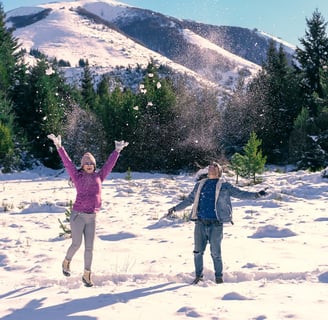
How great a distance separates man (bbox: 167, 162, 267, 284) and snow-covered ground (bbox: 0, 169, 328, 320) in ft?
1.20

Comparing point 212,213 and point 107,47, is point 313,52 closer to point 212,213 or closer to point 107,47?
point 212,213

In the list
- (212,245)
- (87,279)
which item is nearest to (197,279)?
(212,245)

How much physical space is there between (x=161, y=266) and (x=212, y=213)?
1435mm

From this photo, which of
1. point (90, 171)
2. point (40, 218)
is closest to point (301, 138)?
point (40, 218)

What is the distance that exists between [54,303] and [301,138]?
25.8 m

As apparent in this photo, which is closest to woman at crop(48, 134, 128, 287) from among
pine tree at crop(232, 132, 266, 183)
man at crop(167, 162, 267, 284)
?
man at crop(167, 162, 267, 284)

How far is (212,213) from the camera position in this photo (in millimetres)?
6023

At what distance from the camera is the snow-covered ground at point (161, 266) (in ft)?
15.8

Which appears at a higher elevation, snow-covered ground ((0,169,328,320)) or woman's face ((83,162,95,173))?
woman's face ((83,162,95,173))

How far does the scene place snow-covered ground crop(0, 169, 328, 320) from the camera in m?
4.80

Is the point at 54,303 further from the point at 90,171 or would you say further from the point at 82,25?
the point at 82,25

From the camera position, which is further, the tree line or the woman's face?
the tree line

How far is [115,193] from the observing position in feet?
49.4

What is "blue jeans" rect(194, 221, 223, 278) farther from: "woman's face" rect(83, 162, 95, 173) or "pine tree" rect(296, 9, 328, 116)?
"pine tree" rect(296, 9, 328, 116)
